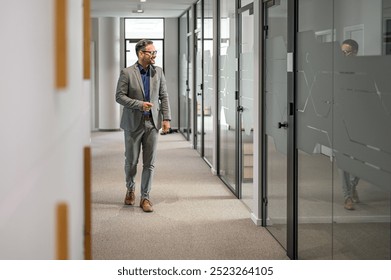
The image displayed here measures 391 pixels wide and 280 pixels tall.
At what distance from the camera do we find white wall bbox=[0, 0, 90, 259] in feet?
4.22

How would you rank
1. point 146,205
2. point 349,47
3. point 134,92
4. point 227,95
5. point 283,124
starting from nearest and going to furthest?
point 349,47
point 283,124
point 134,92
point 146,205
point 227,95

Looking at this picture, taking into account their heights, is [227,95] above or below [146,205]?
above

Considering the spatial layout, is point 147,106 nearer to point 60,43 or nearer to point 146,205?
point 146,205

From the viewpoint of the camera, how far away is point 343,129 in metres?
3.70

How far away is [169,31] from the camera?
1672 cm

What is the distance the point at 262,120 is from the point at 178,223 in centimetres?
129

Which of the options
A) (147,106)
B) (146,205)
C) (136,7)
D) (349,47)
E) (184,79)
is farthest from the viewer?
(184,79)

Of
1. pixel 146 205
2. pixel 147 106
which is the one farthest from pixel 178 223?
pixel 147 106

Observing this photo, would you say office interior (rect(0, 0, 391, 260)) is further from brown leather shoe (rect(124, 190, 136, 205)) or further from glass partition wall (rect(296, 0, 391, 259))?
brown leather shoe (rect(124, 190, 136, 205))

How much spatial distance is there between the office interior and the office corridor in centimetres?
19

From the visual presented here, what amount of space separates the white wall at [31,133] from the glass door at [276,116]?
2979mm

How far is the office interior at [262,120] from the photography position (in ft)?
4.93

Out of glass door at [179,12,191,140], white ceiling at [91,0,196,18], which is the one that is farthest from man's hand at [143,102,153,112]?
glass door at [179,12,191,140]

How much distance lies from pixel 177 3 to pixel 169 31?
449cm
